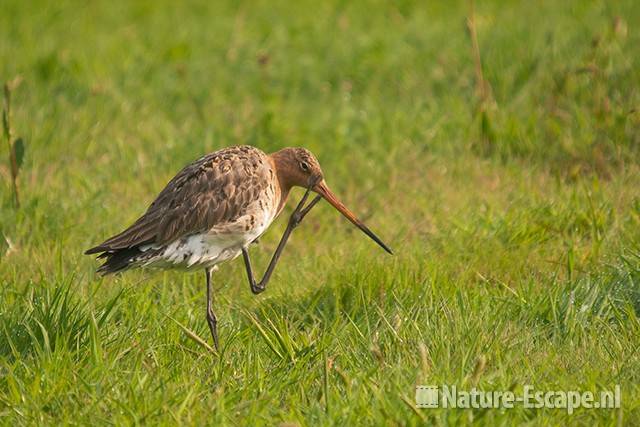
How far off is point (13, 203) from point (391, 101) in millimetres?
3290

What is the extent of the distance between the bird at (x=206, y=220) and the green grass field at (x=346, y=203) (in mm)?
188

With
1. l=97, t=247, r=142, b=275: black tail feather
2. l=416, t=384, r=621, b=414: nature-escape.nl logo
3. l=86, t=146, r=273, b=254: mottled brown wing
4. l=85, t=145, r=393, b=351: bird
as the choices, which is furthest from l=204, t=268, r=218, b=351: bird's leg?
l=416, t=384, r=621, b=414: nature-escape.nl logo

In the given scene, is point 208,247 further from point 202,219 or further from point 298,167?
point 298,167

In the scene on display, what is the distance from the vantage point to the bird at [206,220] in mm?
5039

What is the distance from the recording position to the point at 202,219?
5.14 meters

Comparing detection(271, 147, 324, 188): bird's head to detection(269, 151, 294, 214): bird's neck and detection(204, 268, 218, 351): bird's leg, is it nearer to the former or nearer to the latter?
detection(269, 151, 294, 214): bird's neck

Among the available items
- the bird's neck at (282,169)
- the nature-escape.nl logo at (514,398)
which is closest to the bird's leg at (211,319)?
the bird's neck at (282,169)

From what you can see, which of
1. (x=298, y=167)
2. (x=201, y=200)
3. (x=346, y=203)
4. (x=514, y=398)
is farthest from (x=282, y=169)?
(x=514, y=398)

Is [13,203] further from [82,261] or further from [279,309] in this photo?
[279,309]

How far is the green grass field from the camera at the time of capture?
4148mm

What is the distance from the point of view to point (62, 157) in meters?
7.35

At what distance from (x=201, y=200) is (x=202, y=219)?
0.10 meters

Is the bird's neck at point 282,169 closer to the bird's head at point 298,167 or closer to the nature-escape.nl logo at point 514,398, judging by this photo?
the bird's head at point 298,167

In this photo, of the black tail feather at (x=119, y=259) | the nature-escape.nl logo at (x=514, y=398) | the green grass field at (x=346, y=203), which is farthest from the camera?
the black tail feather at (x=119, y=259)
